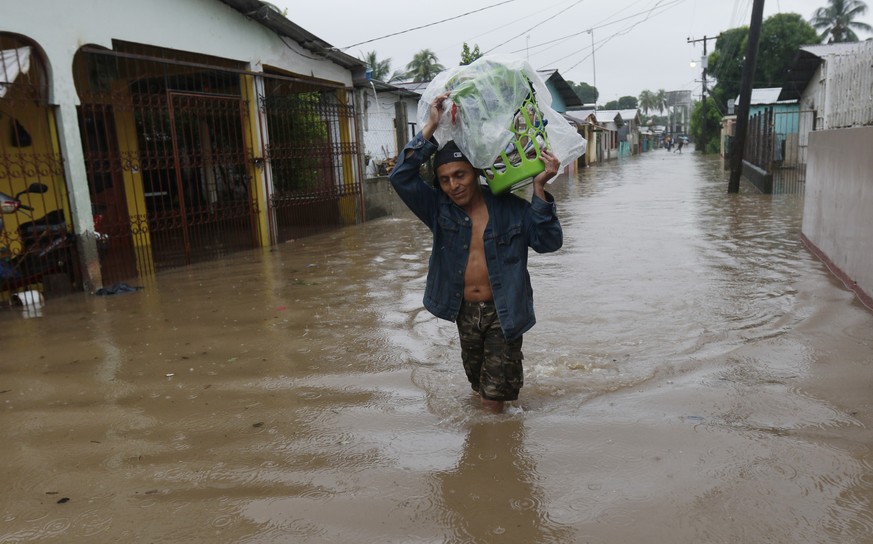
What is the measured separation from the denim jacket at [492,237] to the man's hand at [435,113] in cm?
5

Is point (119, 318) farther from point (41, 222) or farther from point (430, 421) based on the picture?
point (430, 421)

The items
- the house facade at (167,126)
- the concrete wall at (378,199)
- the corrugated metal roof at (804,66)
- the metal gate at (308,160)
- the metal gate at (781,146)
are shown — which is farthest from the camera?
the corrugated metal roof at (804,66)

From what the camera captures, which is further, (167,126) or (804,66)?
(804,66)

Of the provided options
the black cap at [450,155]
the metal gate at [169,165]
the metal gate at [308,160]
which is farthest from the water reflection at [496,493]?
the metal gate at [308,160]

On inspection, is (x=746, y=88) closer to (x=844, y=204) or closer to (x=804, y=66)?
(x=804, y=66)

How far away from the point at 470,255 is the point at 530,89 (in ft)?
2.78

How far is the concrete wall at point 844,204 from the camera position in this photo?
5.61 metres

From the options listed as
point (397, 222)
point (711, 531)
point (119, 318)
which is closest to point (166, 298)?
point (119, 318)

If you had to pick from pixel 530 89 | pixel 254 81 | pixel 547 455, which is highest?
pixel 254 81

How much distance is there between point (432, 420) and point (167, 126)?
924 cm

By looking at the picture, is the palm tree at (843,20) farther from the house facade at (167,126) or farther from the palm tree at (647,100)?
the palm tree at (647,100)

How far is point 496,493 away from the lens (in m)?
2.77

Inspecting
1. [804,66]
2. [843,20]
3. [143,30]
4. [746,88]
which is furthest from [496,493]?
[843,20]

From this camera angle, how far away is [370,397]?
3889 millimetres
